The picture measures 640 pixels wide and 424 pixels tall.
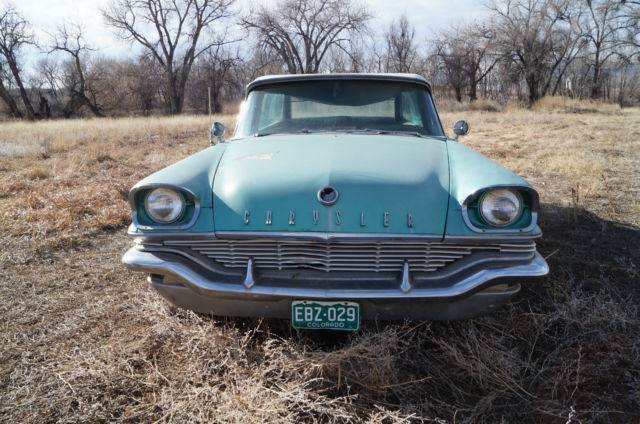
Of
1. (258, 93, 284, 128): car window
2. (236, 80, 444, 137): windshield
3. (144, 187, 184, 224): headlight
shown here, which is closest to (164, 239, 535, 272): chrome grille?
(144, 187, 184, 224): headlight

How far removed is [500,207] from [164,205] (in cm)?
165

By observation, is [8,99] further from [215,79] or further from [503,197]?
[503,197]

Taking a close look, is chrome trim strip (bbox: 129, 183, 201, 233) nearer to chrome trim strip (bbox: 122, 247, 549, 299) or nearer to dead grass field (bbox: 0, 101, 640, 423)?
chrome trim strip (bbox: 122, 247, 549, 299)

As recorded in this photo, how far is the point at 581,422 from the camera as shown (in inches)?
72.5

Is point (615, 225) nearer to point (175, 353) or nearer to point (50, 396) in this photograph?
point (175, 353)

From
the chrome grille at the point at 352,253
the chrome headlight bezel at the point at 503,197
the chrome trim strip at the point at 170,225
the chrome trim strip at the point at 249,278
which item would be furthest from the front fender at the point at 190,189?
the chrome headlight bezel at the point at 503,197

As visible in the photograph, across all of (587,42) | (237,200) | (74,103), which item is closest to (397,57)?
(587,42)

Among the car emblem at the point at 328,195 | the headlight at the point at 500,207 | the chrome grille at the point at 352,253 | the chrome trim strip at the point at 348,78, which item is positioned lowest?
the chrome grille at the point at 352,253

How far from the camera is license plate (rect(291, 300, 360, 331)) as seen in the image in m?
2.04

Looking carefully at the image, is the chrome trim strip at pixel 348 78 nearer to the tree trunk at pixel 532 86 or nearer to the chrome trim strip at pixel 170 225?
the chrome trim strip at pixel 170 225

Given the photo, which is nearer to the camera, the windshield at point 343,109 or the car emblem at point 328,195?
the car emblem at point 328,195

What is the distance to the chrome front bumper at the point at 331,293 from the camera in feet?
6.56

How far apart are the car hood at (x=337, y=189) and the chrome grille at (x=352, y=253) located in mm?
71

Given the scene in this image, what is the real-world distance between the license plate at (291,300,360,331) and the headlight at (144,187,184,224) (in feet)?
2.44
